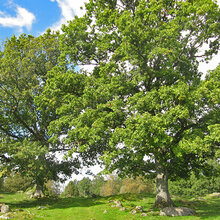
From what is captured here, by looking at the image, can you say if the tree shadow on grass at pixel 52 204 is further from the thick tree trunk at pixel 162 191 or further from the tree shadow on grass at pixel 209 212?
the tree shadow on grass at pixel 209 212

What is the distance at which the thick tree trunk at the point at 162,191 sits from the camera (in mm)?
20500

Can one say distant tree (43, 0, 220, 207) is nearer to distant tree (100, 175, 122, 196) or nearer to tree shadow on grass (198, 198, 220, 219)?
tree shadow on grass (198, 198, 220, 219)

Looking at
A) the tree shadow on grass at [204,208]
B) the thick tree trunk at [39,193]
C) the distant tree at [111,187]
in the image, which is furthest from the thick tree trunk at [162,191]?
the distant tree at [111,187]

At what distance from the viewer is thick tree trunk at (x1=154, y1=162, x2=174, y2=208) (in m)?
20.5

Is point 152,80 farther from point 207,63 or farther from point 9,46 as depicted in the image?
point 9,46

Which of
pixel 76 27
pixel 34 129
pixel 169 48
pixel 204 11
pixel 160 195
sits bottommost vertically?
pixel 160 195

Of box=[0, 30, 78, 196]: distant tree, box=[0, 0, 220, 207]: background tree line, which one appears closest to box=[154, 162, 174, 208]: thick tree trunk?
box=[0, 0, 220, 207]: background tree line

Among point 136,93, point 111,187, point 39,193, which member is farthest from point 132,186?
point 136,93

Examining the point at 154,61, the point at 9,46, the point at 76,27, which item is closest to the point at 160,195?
the point at 154,61

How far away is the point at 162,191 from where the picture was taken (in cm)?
2097

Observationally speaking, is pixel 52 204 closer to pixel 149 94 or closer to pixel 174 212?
pixel 174 212

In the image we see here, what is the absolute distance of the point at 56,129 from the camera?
815 inches

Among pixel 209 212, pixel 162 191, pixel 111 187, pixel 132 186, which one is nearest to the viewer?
pixel 209 212

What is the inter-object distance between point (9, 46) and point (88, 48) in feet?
39.7
